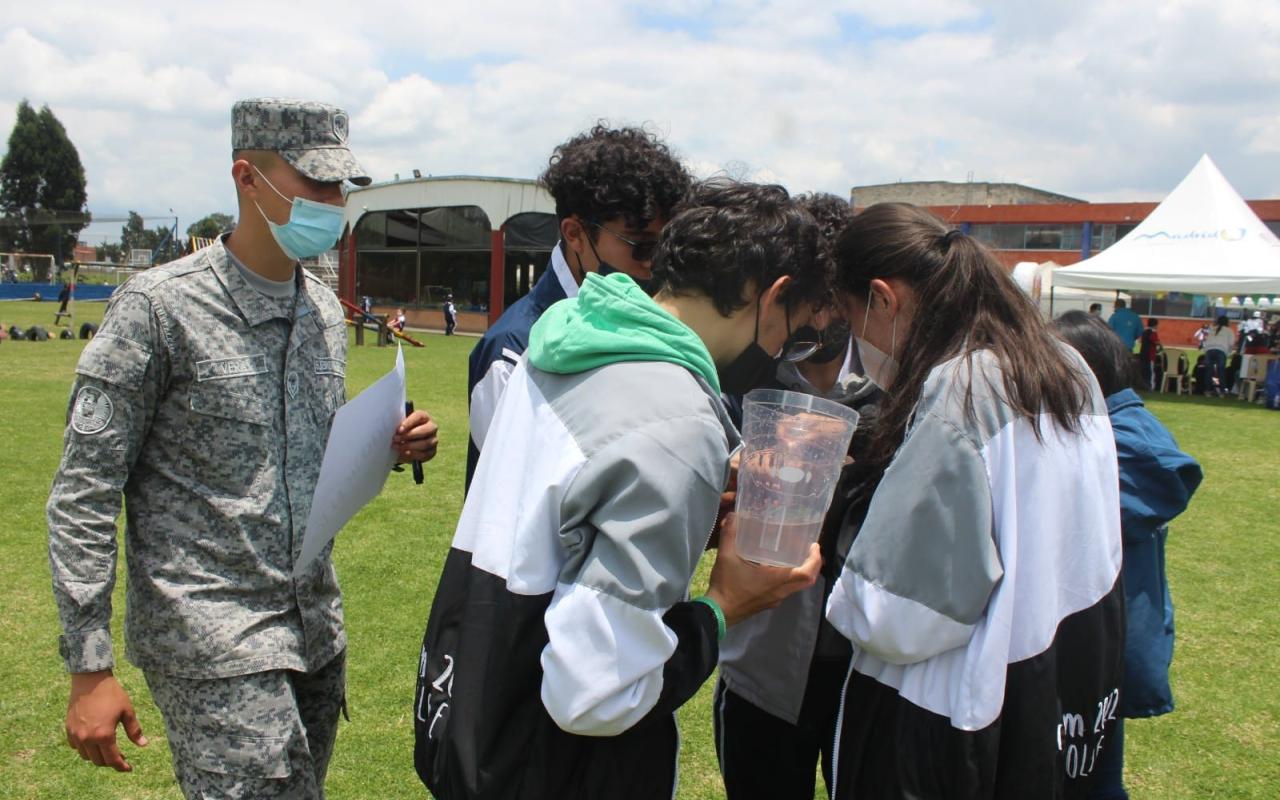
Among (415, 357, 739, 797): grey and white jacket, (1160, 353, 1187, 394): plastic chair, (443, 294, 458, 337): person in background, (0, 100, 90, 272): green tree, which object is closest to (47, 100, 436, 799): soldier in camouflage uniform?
(415, 357, 739, 797): grey and white jacket

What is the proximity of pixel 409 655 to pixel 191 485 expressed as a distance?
8.54ft

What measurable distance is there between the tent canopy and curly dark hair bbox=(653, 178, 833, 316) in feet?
52.1

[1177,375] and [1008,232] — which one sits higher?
[1008,232]

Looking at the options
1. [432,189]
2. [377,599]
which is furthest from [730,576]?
[432,189]

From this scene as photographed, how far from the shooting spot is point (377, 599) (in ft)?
16.8

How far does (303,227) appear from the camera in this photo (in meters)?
2.25

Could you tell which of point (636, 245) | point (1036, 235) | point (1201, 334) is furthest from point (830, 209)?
point (1036, 235)

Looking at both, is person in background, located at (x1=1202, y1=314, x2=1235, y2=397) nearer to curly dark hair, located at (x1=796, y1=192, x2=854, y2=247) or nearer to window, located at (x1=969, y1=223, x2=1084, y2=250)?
curly dark hair, located at (x1=796, y1=192, x2=854, y2=247)

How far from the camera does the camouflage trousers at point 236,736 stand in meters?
2.00

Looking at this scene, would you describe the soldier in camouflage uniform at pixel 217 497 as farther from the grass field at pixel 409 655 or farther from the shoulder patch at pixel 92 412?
the grass field at pixel 409 655

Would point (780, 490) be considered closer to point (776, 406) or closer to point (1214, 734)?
point (776, 406)

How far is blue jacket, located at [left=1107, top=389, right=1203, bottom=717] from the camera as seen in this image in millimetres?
2602

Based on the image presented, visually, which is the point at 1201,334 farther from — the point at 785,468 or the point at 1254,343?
the point at 785,468

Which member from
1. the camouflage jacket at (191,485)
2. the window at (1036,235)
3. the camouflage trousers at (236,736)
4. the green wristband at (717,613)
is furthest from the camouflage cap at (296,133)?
the window at (1036,235)
